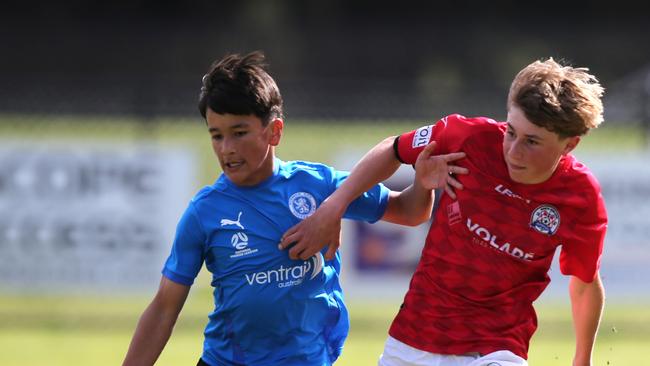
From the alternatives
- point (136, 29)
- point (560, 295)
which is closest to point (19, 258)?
point (560, 295)

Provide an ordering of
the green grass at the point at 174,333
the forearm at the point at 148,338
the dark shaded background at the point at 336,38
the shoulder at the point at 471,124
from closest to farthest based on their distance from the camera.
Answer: the forearm at the point at 148,338, the shoulder at the point at 471,124, the green grass at the point at 174,333, the dark shaded background at the point at 336,38

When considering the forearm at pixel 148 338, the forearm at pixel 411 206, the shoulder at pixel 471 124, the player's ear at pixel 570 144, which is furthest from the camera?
the forearm at pixel 411 206

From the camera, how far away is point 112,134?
12.6m

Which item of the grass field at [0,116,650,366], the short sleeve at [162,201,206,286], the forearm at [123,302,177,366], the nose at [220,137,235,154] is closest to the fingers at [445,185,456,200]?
the nose at [220,137,235,154]

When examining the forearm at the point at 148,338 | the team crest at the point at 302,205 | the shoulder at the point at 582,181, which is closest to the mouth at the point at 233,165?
the team crest at the point at 302,205

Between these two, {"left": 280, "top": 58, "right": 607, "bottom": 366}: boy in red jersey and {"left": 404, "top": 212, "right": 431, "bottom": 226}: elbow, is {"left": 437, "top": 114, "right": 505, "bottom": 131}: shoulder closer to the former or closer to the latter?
{"left": 280, "top": 58, "right": 607, "bottom": 366}: boy in red jersey

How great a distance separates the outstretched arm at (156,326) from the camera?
432 cm

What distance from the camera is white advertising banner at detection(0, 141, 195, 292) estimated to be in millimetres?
10102

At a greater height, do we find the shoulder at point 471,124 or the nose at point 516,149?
the shoulder at point 471,124

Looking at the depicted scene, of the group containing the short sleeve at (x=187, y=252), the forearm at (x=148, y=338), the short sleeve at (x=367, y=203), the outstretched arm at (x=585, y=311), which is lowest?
the forearm at (x=148, y=338)

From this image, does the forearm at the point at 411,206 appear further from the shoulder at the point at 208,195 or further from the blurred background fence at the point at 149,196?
the blurred background fence at the point at 149,196

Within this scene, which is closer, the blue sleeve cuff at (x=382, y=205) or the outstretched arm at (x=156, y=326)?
the outstretched arm at (x=156, y=326)

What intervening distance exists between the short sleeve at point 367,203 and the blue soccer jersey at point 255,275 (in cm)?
19

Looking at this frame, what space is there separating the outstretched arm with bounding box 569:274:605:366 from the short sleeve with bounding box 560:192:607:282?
0.23 ft
